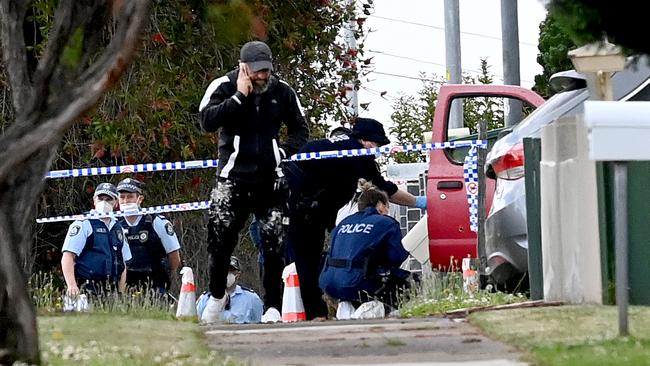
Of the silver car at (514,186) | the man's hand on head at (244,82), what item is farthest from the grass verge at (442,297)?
the man's hand on head at (244,82)

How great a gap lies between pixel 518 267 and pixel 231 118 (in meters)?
2.20

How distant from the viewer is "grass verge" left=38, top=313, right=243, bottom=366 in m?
6.83

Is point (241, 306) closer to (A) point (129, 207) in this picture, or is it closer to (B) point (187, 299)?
(B) point (187, 299)

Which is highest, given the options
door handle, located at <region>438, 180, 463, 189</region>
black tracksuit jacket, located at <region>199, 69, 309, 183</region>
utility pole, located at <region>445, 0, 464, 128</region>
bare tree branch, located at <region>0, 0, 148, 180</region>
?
utility pole, located at <region>445, 0, 464, 128</region>

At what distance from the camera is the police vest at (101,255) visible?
13.7 meters

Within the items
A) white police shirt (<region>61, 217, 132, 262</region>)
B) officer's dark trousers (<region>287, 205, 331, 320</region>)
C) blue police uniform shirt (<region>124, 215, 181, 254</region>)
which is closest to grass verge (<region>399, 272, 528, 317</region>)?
officer's dark trousers (<region>287, 205, 331, 320</region>)

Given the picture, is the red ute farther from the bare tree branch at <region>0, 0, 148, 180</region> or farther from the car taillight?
the bare tree branch at <region>0, 0, 148, 180</region>

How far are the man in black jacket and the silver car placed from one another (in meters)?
1.48

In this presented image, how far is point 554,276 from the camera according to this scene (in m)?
9.75

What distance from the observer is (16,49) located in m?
6.41

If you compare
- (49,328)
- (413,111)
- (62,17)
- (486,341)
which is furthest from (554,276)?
(413,111)

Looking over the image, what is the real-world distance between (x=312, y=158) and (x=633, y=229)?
4.43 metres

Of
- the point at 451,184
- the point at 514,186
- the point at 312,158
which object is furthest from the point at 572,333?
the point at 451,184

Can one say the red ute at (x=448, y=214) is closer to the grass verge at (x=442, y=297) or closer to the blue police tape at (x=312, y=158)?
the blue police tape at (x=312, y=158)
